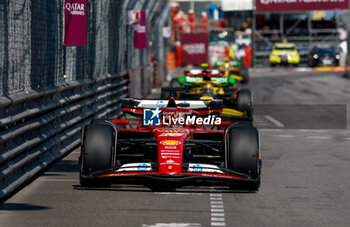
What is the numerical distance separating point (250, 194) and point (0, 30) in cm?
298

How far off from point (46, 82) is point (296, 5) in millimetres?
53437

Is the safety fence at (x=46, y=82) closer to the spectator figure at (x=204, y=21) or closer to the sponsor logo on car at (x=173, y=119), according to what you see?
the sponsor logo on car at (x=173, y=119)

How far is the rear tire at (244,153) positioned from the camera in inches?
363

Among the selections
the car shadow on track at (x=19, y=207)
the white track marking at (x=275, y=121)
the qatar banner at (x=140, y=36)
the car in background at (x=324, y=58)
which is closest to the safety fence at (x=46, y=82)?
the car shadow on track at (x=19, y=207)

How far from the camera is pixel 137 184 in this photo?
9797mm

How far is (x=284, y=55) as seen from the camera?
5703 cm

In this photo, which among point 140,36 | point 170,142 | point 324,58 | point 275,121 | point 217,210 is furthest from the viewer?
point 324,58

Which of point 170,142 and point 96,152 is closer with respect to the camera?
point 96,152

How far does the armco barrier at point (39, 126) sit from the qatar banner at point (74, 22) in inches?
26.5

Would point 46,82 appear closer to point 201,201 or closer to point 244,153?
point 244,153

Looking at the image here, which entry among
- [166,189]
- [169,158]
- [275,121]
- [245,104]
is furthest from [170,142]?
[275,121]

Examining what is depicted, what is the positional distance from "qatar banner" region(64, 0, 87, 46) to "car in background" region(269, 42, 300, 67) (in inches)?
1754

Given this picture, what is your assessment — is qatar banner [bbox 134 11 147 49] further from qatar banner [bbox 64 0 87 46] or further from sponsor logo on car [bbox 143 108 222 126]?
sponsor logo on car [bbox 143 108 222 126]

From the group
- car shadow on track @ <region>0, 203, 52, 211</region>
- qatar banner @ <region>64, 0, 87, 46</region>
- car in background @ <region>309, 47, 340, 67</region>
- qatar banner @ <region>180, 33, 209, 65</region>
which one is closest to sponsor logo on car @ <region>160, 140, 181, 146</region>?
car shadow on track @ <region>0, 203, 52, 211</region>
